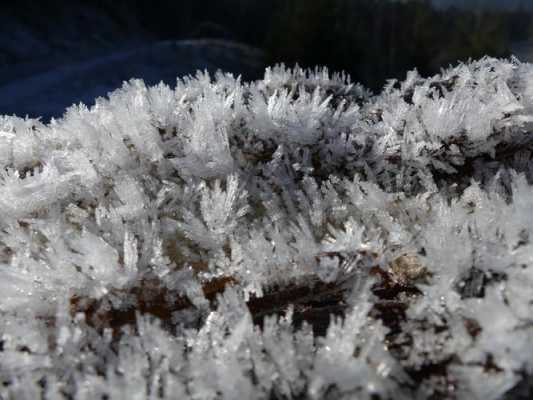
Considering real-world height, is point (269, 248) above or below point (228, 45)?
below

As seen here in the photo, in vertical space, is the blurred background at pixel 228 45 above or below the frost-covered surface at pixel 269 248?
above

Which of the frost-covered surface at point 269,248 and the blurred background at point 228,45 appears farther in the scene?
the blurred background at point 228,45

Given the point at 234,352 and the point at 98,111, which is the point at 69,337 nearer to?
the point at 234,352

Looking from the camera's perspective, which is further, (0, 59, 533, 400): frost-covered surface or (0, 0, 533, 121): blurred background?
(0, 0, 533, 121): blurred background

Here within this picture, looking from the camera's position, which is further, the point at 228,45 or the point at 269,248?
the point at 228,45

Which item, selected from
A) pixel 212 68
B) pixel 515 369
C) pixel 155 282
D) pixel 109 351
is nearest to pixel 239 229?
pixel 155 282

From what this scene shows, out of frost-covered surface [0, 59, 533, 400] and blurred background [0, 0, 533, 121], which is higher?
blurred background [0, 0, 533, 121]
